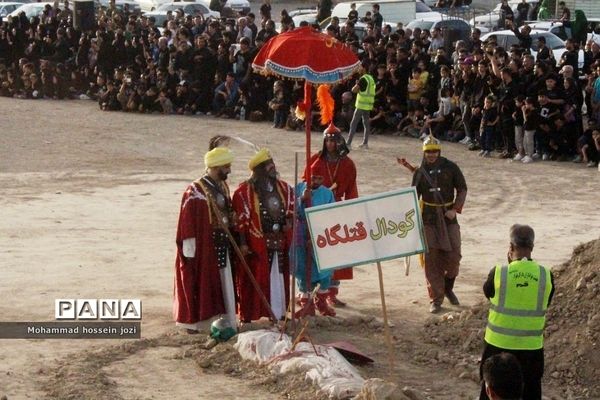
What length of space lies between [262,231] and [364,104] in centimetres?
1103

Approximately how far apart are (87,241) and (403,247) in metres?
6.24

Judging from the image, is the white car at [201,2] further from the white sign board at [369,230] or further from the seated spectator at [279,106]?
the white sign board at [369,230]

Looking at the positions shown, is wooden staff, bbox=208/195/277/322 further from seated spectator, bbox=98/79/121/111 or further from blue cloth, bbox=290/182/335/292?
seated spectator, bbox=98/79/121/111

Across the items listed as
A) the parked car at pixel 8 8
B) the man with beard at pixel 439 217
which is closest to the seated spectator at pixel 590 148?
the man with beard at pixel 439 217

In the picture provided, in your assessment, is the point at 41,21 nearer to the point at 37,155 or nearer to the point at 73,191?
the point at 37,155

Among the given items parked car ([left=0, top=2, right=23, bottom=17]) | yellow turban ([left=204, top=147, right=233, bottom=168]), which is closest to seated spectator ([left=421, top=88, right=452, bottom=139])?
yellow turban ([left=204, top=147, right=233, bottom=168])

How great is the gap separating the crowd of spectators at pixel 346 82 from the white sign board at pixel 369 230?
435 inches

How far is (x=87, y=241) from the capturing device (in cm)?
1489

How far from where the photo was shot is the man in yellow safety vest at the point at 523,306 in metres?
8.05

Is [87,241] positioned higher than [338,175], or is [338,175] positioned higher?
[338,175]

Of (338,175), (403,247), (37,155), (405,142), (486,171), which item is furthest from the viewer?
(405,142)

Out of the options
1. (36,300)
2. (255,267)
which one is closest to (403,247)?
(255,267)

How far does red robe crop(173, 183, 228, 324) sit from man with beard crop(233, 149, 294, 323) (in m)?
0.26

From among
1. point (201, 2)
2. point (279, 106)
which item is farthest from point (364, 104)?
point (201, 2)
